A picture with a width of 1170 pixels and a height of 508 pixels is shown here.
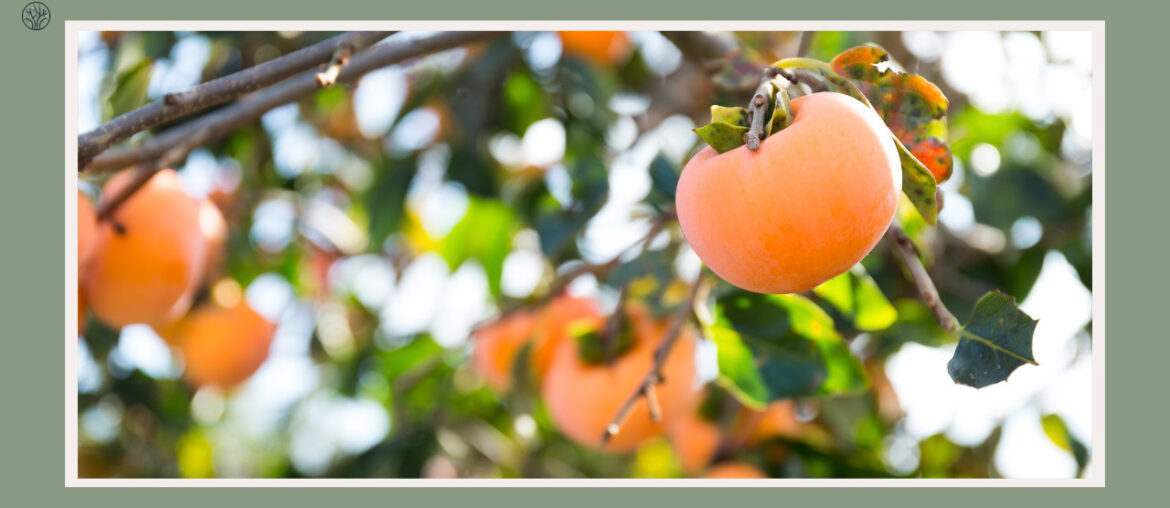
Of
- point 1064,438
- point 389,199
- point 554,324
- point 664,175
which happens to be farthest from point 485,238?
point 1064,438

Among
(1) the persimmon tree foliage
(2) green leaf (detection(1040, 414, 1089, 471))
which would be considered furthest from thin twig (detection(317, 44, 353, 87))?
(2) green leaf (detection(1040, 414, 1089, 471))

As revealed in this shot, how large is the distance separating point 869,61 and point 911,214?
0.23 meters

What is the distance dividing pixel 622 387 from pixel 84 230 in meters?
0.54

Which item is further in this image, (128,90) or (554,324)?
(554,324)

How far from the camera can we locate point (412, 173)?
1.45 meters

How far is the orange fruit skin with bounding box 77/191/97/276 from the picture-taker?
90cm

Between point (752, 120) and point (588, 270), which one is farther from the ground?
point (752, 120)

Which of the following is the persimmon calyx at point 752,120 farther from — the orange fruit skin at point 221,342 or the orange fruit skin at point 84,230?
the orange fruit skin at point 221,342

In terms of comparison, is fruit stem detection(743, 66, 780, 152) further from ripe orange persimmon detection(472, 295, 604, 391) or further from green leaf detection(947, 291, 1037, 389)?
ripe orange persimmon detection(472, 295, 604, 391)

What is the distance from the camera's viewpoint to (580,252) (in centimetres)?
136

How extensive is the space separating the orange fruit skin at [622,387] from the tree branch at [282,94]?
14.4 inches

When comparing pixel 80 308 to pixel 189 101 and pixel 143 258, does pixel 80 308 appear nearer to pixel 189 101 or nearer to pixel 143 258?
pixel 143 258

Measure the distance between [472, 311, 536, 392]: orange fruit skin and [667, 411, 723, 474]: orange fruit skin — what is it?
0.78 ft

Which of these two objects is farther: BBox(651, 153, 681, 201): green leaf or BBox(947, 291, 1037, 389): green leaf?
BBox(651, 153, 681, 201): green leaf
